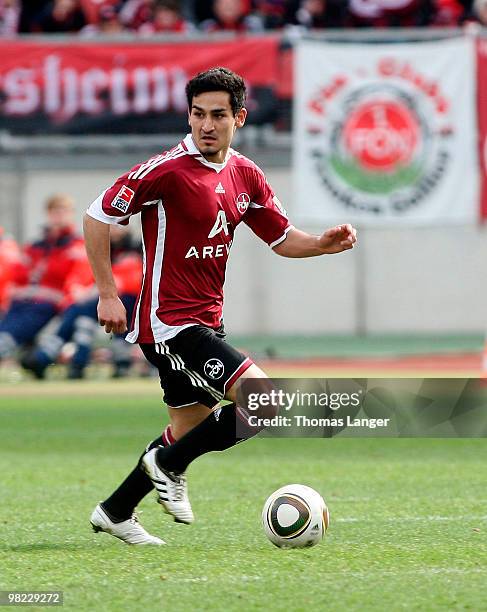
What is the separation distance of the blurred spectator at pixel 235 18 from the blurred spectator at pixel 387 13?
135 cm

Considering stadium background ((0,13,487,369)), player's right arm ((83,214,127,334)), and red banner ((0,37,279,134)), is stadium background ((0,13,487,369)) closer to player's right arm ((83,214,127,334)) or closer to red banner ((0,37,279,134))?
red banner ((0,37,279,134))

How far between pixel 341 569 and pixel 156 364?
4.24ft

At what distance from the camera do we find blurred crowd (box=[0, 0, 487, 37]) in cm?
1880

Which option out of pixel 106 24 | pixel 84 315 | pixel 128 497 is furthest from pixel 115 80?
pixel 128 497

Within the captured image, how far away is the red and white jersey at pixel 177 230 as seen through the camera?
5.89m

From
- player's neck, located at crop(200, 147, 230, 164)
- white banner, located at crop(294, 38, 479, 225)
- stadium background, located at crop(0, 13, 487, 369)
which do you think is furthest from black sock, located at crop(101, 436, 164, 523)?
stadium background, located at crop(0, 13, 487, 369)

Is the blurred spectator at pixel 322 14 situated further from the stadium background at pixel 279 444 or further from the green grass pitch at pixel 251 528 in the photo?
the green grass pitch at pixel 251 528

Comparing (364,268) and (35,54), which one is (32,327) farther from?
(364,268)

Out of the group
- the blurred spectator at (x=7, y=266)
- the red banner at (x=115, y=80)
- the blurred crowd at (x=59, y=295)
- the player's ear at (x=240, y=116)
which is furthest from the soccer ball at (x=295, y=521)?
the red banner at (x=115, y=80)

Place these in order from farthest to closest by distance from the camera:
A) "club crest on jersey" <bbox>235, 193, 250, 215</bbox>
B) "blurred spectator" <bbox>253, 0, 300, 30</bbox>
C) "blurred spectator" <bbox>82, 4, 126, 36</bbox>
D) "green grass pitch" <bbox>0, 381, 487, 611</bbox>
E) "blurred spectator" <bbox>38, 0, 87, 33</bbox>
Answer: "blurred spectator" <bbox>38, 0, 87, 33</bbox> < "blurred spectator" <bbox>253, 0, 300, 30</bbox> < "blurred spectator" <bbox>82, 4, 126, 36</bbox> < "club crest on jersey" <bbox>235, 193, 250, 215</bbox> < "green grass pitch" <bbox>0, 381, 487, 611</bbox>

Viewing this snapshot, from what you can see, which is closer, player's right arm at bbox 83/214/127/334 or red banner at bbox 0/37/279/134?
player's right arm at bbox 83/214/127/334

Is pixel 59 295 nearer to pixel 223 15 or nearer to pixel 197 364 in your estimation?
pixel 223 15

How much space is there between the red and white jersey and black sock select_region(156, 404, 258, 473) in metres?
0.40

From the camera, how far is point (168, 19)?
18.8 meters
